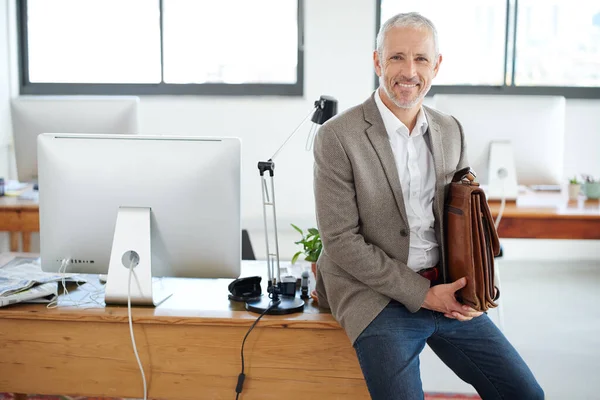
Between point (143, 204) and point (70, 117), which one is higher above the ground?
point (70, 117)

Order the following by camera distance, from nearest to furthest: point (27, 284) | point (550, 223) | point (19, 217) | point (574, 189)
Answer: point (27, 284)
point (550, 223)
point (19, 217)
point (574, 189)

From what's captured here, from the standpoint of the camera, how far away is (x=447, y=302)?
5.89 feet

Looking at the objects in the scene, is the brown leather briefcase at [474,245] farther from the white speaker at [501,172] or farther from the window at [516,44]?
the window at [516,44]

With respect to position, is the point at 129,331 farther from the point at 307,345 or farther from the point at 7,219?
the point at 7,219

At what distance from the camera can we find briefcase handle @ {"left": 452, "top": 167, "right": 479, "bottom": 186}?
1816 millimetres

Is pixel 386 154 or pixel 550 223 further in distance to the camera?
pixel 550 223

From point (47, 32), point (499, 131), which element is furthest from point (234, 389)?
point (47, 32)

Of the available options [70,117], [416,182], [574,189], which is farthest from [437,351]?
[70,117]

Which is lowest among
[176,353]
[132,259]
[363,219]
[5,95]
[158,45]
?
[176,353]

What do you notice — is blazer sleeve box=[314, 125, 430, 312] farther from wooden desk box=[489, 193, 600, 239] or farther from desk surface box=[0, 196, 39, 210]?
desk surface box=[0, 196, 39, 210]

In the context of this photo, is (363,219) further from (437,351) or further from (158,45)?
(158,45)

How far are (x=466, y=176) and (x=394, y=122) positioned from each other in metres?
0.24

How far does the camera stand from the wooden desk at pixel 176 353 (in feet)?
6.12

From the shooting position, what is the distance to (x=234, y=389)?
6.23 ft
